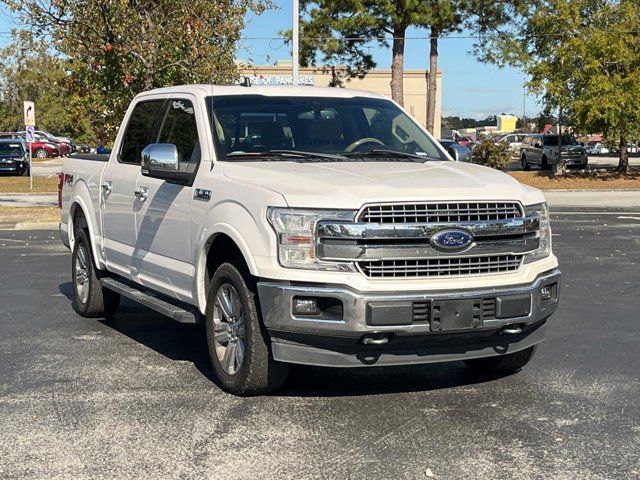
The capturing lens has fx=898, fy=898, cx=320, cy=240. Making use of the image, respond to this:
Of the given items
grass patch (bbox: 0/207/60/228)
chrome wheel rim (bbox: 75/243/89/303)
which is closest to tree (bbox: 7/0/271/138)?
grass patch (bbox: 0/207/60/228)

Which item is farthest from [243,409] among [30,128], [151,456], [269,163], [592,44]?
[592,44]

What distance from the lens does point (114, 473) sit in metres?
4.36

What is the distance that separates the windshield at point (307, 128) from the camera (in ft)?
20.9

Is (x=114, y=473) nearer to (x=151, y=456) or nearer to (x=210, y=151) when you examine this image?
(x=151, y=456)

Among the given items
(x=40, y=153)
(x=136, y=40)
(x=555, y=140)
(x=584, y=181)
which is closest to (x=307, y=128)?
(x=136, y=40)

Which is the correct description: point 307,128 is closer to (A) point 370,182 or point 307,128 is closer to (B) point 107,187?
(A) point 370,182

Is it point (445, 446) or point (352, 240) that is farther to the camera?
point (352, 240)

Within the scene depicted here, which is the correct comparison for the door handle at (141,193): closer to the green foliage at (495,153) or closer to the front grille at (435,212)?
the front grille at (435,212)

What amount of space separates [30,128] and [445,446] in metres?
23.0

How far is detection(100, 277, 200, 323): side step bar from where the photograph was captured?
6.20 metres

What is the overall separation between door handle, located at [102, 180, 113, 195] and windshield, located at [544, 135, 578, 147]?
33.6m

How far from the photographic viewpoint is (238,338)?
18.5ft

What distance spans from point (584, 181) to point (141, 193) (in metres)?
30.0

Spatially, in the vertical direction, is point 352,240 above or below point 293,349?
above
